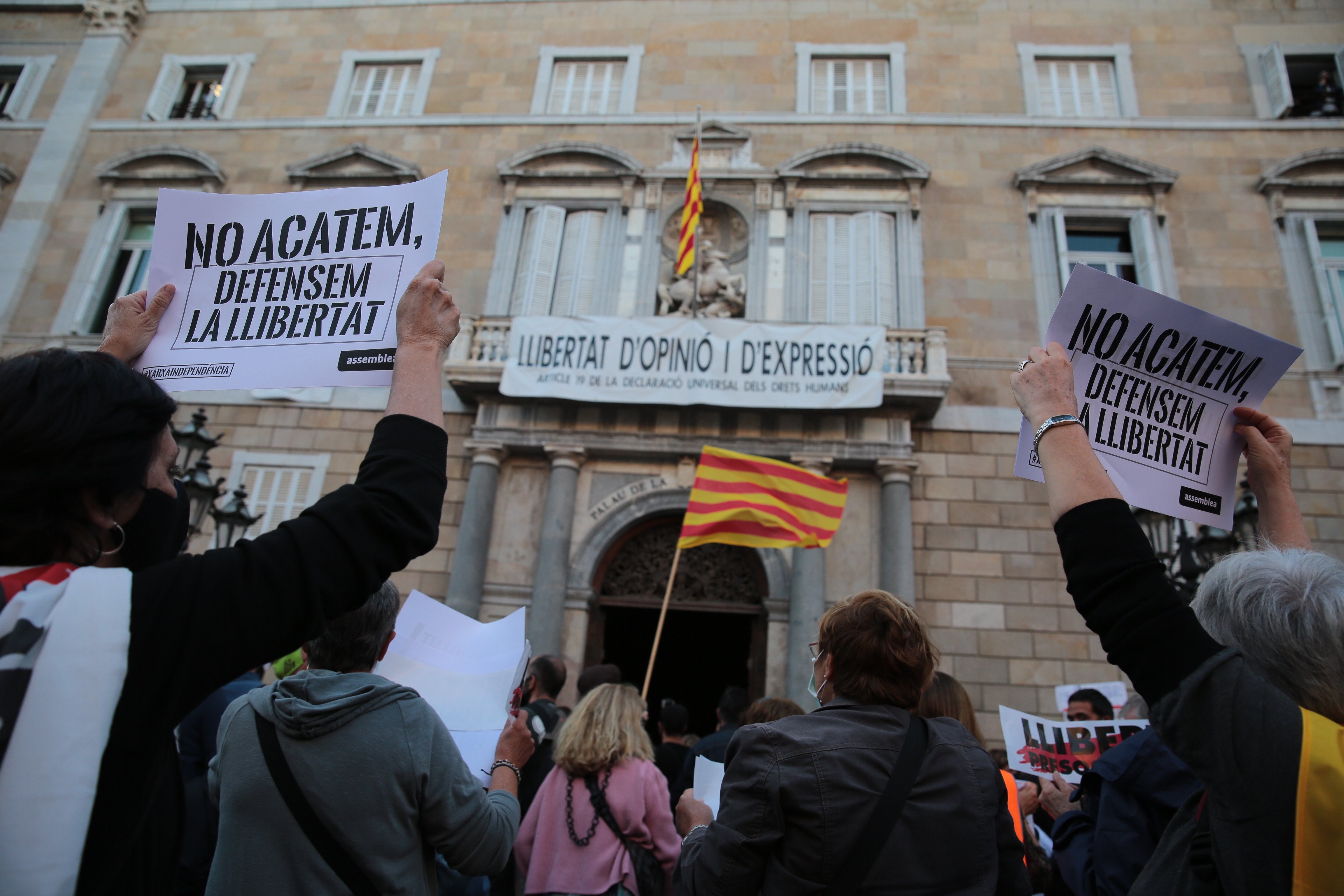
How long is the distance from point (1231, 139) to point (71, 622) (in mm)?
15519

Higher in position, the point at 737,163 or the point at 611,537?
the point at 737,163

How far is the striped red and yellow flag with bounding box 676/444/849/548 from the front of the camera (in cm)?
793

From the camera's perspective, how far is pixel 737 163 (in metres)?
13.0

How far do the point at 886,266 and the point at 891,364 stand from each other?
1.89 meters

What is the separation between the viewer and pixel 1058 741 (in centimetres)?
412

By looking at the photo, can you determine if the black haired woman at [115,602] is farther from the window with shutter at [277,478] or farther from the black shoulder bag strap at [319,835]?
the window with shutter at [277,478]

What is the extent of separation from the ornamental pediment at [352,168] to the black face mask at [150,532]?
12586 mm

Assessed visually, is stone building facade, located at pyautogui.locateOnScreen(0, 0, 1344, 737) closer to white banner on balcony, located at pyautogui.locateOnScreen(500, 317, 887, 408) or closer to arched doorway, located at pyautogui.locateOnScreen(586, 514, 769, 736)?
arched doorway, located at pyautogui.locateOnScreen(586, 514, 769, 736)

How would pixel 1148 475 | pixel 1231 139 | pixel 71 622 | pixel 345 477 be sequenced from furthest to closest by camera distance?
pixel 1231 139, pixel 345 477, pixel 1148 475, pixel 71 622

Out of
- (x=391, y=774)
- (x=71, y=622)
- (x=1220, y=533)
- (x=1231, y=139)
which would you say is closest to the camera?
(x=71, y=622)

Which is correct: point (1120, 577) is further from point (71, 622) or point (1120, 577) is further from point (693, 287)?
point (693, 287)

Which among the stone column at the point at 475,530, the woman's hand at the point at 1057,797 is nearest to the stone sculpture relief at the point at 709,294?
the stone column at the point at 475,530

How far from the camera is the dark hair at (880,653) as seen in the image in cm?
229

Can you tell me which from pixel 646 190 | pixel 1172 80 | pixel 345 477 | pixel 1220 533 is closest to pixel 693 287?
pixel 646 190
